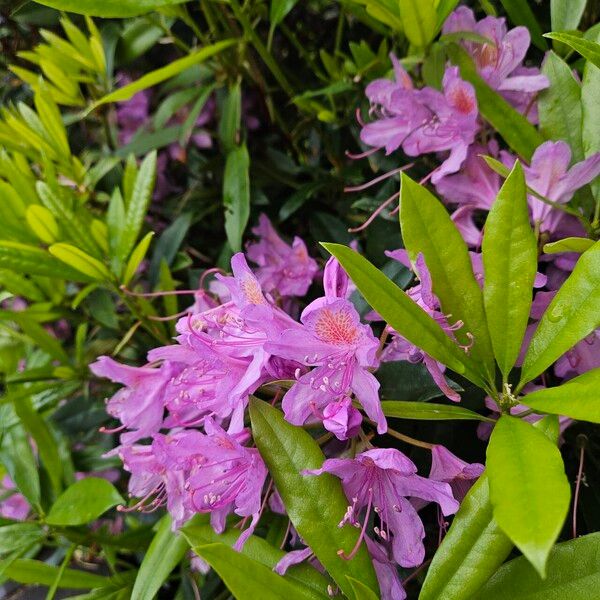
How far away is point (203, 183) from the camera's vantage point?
1308 millimetres

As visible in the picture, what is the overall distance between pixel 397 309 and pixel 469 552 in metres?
0.21

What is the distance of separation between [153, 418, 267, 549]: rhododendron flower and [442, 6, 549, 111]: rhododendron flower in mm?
527

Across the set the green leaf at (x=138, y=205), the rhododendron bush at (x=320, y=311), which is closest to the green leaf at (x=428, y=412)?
the rhododendron bush at (x=320, y=311)

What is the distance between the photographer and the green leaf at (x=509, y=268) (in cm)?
59

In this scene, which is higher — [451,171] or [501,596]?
[451,171]

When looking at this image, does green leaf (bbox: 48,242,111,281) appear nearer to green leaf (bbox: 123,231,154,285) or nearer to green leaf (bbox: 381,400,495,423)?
green leaf (bbox: 123,231,154,285)

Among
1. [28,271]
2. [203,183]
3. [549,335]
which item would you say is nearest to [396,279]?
[549,335]

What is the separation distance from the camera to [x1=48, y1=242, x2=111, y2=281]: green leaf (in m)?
0.86

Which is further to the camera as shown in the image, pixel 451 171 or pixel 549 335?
pixel 451 171

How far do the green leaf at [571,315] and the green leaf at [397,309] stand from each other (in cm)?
7

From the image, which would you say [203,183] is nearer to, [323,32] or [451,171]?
[323,32]

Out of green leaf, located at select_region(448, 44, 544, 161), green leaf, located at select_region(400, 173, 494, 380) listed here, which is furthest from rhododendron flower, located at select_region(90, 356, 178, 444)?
green leaf, located at select_region(448, 44, 544, 161)

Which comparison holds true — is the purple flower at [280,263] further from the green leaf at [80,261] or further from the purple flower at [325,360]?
the purple flower at [325,360]

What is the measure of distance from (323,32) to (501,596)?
1.05 m
